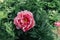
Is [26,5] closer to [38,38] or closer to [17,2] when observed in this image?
[17,2]

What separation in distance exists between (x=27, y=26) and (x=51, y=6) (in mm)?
603

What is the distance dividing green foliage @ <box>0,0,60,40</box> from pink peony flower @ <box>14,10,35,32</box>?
2.4 inches

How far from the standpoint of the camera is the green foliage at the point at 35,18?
2.11m

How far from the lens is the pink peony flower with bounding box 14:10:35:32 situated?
209 centimetres

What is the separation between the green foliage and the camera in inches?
83.0

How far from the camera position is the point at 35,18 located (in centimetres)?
221

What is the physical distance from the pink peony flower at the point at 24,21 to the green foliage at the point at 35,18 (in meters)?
0.06

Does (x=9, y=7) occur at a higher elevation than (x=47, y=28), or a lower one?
higher

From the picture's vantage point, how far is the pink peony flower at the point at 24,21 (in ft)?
6.86

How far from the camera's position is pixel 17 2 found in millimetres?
2396

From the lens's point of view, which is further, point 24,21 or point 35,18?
point 35,18

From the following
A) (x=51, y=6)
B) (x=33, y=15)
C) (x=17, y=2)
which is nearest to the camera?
(x=33, y=15)

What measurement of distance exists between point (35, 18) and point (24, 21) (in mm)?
143

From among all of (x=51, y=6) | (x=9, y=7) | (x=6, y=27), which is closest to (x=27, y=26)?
(x=6, y=27)
